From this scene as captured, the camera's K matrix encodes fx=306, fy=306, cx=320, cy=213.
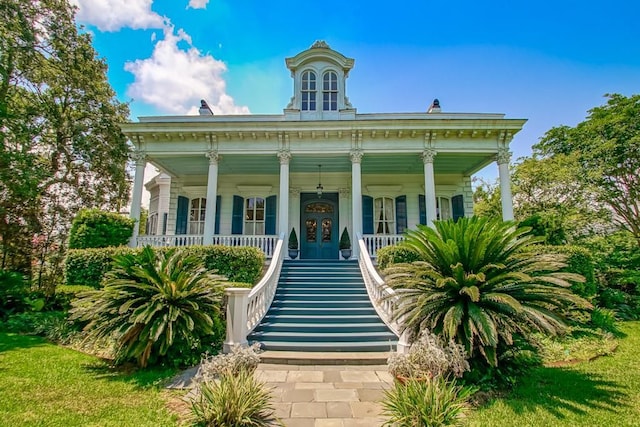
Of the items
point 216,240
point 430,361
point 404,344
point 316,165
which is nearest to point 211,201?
point 216,240

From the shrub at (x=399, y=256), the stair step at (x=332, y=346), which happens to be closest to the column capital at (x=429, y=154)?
the shrub at (x=399, y=256)

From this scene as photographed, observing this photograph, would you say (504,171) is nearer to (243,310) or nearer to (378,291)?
(378,291)

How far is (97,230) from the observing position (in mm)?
8938

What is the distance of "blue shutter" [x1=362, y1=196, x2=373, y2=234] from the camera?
1238cm

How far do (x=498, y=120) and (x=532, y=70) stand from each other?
2.98 m

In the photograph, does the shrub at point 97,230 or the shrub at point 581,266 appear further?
the shrub at point 97,230

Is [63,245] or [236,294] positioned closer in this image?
[236,294]

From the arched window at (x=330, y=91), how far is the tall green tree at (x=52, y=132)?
9988mm

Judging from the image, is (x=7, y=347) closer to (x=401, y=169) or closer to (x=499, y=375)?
(x=499, y=375)

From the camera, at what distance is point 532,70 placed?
7258 mm

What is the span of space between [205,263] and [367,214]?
668 centimetres

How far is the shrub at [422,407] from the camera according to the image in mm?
2955

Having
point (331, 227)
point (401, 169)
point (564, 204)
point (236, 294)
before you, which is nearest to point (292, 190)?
point (331, 227)

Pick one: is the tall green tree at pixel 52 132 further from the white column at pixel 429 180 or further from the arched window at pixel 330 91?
the white column at pixel 429 180
